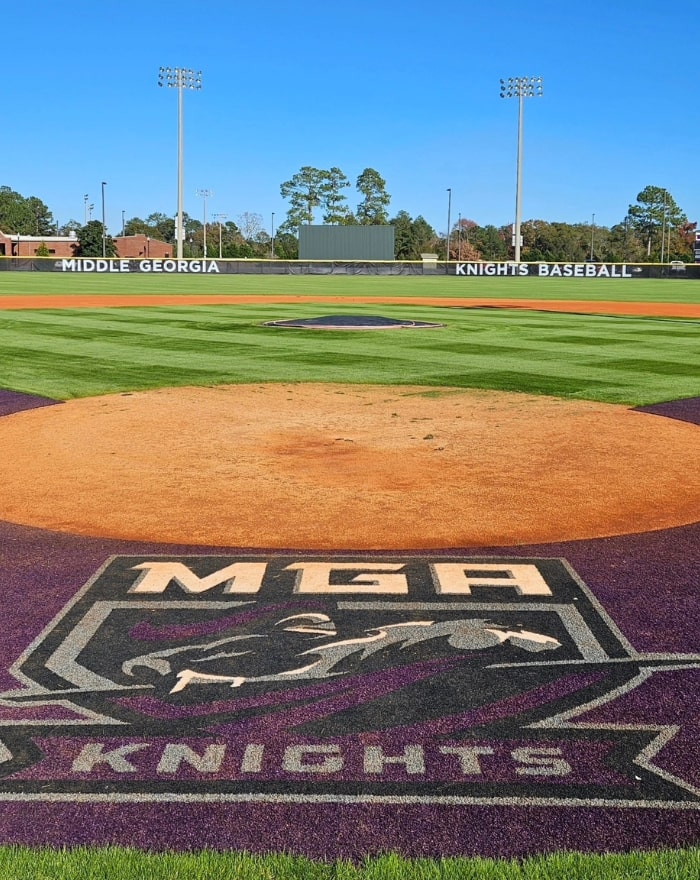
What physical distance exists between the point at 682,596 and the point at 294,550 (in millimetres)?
2231

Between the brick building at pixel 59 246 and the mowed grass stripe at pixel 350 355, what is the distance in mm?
108548

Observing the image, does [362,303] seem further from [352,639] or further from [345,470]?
[352,639]

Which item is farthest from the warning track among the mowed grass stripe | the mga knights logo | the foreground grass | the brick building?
the brick building

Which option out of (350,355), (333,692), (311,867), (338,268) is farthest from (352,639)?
(338,268)

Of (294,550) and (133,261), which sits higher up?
(133,261)

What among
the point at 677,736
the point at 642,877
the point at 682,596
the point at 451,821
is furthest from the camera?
the point at 682,596

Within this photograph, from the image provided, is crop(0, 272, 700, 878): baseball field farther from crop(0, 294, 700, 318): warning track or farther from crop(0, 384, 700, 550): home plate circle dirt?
crop(0, 294, 700, 318): warning track

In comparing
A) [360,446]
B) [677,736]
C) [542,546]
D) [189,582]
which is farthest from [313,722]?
[360,446]

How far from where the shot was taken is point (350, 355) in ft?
55.8

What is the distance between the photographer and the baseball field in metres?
2.99

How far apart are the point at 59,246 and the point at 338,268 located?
241 ft

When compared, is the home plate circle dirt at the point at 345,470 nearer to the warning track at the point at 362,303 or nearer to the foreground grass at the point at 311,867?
the foreground grass at the point at 311,867

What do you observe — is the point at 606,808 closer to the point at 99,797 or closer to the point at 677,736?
the point at 677,736

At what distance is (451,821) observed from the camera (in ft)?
9.82
